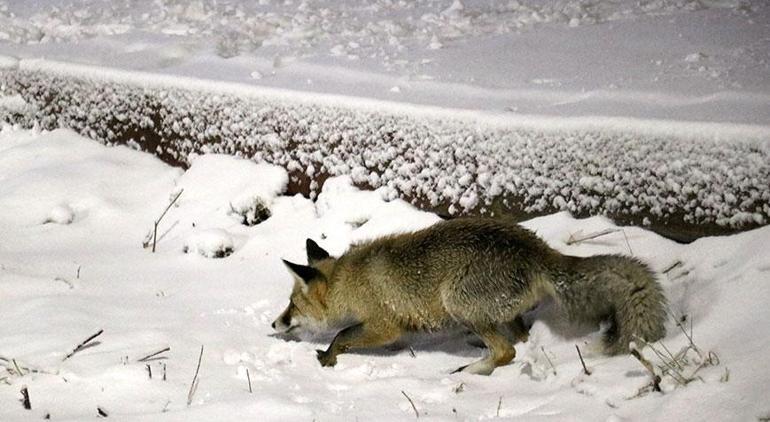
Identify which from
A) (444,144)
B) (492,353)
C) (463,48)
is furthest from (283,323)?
(463,48)

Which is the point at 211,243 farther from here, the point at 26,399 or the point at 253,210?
the point at 26,399

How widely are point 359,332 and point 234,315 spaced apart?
799 mm

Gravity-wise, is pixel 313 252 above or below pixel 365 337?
above

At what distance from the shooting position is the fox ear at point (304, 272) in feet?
14.5

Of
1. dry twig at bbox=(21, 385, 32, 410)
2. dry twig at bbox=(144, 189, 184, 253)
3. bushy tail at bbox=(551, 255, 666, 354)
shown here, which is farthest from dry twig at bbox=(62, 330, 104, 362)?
bushy tail at bbox=(551, 255, 666, 354)

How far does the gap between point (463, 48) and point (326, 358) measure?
285 centimetres

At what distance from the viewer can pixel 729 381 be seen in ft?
9.83

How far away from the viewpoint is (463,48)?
A: 19.9 ft

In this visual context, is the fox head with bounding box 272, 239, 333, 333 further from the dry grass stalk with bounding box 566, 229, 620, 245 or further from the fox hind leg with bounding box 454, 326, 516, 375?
the dry grass stalk with bounding box 566, 229, 620, 245

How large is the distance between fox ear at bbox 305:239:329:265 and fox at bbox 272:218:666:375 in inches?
1.1

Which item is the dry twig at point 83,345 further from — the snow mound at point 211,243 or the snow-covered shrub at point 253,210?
the snow-covered shrub at point 253,210

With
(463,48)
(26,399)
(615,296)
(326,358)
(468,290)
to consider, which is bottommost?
(326,358)

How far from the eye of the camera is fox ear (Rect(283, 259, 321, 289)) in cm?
442

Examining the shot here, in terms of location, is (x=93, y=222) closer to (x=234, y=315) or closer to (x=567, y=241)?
(x=234, y=315)
